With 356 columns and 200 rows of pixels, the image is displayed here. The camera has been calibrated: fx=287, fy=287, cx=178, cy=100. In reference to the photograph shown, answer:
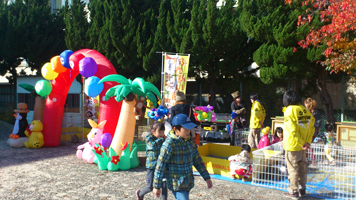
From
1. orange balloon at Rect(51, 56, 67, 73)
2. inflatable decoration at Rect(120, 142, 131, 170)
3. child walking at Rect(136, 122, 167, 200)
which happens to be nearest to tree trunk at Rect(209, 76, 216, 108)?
orange balloon at Rect(51, 56, 67, 73)

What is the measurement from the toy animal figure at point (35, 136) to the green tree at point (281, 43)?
26.5 ft

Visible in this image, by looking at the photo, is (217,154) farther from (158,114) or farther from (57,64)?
(57,64)

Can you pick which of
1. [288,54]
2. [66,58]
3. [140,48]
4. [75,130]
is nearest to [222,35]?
[288,54]

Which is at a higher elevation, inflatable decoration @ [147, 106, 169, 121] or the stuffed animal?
inflatable decoration @ [147, 106, 169, 121]

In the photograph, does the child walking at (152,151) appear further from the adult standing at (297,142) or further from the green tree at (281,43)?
the green tree at (281,43)

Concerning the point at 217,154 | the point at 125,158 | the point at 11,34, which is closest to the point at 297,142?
the point at 217,154

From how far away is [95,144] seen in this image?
22.8ft

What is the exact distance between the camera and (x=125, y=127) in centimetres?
695

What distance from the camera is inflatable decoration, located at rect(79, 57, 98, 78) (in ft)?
25.4

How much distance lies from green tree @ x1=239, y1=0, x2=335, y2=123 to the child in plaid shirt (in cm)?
727

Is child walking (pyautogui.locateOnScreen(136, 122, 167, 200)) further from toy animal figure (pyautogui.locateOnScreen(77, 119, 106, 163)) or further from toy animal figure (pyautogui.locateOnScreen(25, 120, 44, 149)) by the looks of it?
toy animal figure (pyautogui.locateOnScreen(25, 120, 44, 149))

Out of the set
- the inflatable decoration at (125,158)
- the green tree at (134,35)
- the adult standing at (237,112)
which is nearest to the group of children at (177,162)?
the inflatable decoration at (125,158)

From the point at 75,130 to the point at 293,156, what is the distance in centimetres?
904

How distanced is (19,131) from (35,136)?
89 centimetres
